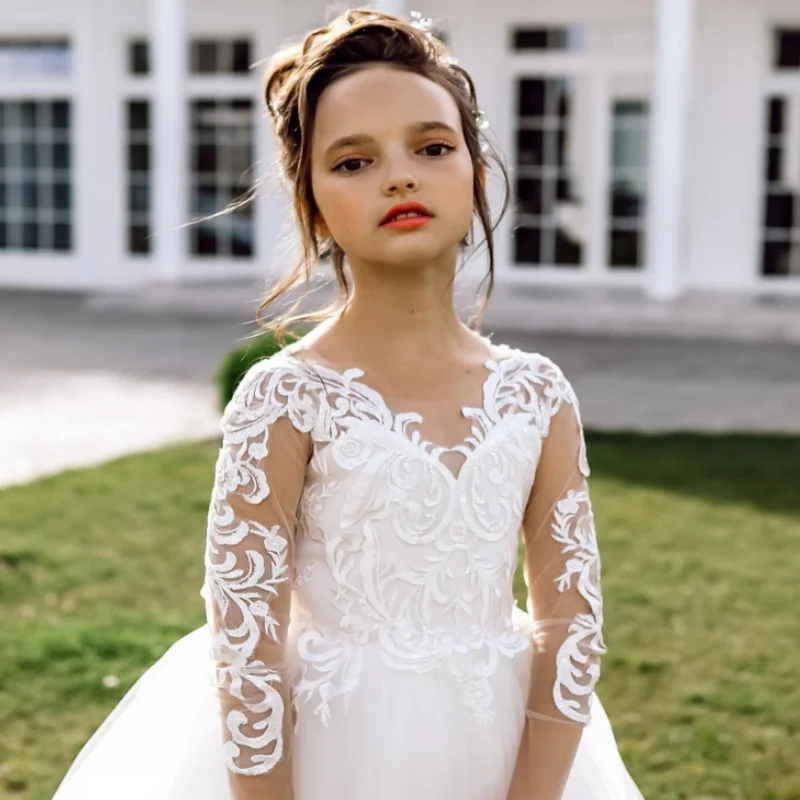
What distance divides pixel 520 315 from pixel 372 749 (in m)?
10.3

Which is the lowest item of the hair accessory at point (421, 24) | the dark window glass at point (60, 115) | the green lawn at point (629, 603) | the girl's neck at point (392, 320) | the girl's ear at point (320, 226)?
the green lawn at point (629, 603)

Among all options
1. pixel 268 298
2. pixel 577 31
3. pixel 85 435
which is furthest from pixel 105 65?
pixel 268 298

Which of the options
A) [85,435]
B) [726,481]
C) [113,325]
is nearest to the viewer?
[726,481]

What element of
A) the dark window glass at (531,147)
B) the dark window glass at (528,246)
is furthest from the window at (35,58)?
the dark window glass at (528,246)

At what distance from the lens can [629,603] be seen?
4402mm

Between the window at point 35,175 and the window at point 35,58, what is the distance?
336mm

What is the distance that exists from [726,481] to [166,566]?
2730 millimetres

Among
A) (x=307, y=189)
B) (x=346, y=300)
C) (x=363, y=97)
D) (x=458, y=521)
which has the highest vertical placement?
(x=363, y=97)

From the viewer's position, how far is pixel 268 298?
1719mm

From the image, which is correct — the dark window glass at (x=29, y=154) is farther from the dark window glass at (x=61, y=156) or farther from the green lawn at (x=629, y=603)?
the green lawn at (x=629, y=603)

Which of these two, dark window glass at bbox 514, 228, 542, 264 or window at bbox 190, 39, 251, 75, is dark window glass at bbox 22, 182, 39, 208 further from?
dark window glass at bbox 514, 228, 542, 264

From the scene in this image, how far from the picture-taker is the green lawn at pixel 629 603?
10.8ft

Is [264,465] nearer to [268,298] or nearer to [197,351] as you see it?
[268,298]

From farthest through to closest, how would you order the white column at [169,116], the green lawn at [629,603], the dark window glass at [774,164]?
the dark window glass at [774,164]
the white column at [169,116]
the green lawn at [629,603]
